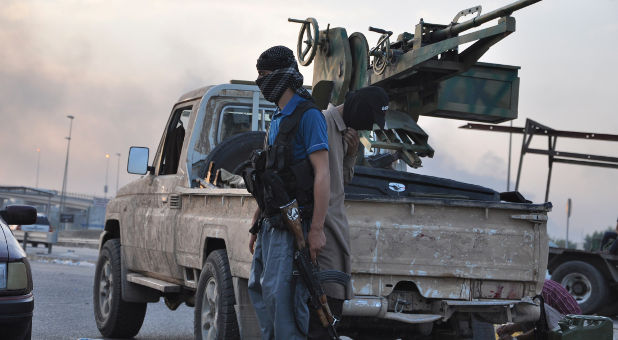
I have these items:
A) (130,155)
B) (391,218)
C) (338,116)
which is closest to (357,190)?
(391,218)

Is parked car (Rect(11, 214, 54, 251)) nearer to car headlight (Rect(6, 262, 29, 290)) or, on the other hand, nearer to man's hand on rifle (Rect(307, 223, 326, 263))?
car headlight (Rect(6, 262, 29, 290))

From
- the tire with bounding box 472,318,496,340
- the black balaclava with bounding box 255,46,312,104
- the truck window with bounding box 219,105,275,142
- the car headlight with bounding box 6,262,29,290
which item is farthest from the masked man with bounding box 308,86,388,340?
the truck window with bounding box 219,105,275,142

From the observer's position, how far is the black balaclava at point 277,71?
4.52 m

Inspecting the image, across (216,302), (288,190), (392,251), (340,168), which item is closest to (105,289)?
(216,302)

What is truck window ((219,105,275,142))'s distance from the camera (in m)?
7.86

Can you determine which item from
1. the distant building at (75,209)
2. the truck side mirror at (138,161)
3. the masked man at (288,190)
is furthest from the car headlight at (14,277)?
the distant building at (75,209)

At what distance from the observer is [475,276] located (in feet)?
17.9

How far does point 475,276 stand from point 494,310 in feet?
0.93

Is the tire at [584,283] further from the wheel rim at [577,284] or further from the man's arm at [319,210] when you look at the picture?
the man's arm at [319,210]

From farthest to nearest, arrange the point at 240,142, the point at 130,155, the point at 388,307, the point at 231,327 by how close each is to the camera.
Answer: the point at 130,155, the point at 240,142, the point at 231,327, the point at 388,307

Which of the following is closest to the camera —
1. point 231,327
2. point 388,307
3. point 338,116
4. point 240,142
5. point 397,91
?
point 338,116

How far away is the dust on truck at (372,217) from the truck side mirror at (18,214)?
1200mm

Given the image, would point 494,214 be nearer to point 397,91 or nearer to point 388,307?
point 388,307

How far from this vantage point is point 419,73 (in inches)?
340
